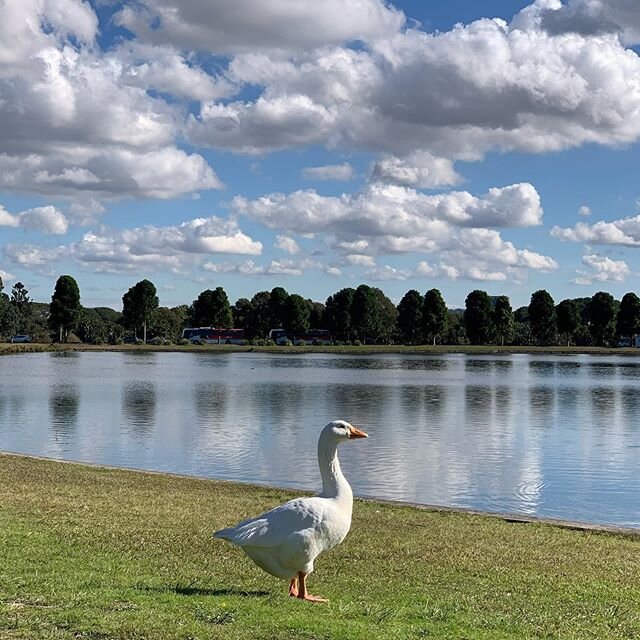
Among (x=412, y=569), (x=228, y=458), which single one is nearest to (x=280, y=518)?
(x=412, y=569)

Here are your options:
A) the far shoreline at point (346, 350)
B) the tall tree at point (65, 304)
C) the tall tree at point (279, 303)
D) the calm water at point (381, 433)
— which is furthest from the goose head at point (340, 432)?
the tall tree at point (279, 303)

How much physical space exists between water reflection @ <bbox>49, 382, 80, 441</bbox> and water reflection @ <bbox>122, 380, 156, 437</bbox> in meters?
2.50

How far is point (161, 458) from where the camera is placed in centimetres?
2867

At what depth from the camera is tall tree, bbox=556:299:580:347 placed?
505ft

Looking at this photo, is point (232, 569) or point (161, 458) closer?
point (232, 569)

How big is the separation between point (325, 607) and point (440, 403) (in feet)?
137

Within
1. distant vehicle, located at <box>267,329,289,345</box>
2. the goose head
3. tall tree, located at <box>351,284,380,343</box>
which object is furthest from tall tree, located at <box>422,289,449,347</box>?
the goose head

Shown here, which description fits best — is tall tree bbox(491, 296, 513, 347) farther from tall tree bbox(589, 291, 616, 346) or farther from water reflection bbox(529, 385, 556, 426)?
water reflection bbox(529, 385, 556, 426)

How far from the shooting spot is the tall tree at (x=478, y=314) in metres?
158

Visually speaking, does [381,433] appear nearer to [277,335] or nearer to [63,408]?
[63,408]

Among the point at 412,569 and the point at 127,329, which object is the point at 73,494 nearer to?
the point at 412,569

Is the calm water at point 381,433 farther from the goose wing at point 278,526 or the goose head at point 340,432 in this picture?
the goose wing at point 278,526

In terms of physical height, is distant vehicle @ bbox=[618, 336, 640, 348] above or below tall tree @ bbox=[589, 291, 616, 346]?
below

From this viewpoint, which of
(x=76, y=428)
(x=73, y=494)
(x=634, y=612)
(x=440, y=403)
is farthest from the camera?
(x=440, y=403)
